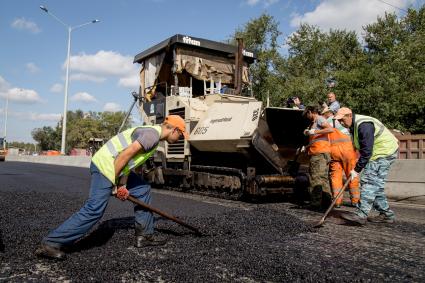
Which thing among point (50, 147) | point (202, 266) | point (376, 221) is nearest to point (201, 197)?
point (376, 221)

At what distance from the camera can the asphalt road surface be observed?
9.64 feet

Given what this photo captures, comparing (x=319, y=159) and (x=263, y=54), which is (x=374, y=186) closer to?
(x=319, y=159)

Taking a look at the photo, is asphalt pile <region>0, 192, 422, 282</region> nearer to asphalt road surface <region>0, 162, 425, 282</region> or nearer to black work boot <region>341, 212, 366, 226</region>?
asphalt road surface <region>0, 162, 425, 282</region>

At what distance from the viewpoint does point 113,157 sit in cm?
355

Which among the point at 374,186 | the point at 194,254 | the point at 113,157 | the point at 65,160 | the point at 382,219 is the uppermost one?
the point at 113,157

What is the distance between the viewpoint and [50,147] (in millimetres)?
82562

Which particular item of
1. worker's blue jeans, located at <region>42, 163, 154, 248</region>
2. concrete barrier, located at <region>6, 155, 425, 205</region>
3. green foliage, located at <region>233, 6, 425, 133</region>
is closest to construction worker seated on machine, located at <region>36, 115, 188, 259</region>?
worker's blue jeans, located at <region>42, 163, 154, 248</region>

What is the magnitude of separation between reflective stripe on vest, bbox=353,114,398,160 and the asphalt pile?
1.29 m

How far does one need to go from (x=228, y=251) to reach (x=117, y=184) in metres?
1.10

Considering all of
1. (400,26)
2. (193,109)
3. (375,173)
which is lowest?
(375,173)

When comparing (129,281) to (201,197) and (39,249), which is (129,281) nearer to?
(39,249)

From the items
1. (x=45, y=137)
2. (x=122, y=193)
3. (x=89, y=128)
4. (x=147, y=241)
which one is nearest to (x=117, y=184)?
(x=122, y=193)

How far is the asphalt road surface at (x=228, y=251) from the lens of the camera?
2.94 m

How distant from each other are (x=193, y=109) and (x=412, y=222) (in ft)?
15.1
